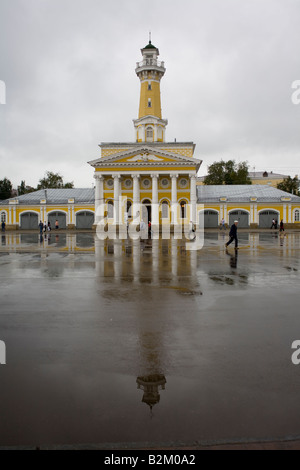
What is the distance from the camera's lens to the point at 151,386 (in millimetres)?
4129

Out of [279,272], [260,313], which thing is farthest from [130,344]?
[279,272]

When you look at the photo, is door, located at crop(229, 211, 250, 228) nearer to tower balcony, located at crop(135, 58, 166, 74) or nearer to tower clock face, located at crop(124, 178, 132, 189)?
tower clock face, located at crop(124, 178, 132, 189)

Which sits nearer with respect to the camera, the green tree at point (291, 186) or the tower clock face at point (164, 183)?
the tower clock face at point (164, 183)

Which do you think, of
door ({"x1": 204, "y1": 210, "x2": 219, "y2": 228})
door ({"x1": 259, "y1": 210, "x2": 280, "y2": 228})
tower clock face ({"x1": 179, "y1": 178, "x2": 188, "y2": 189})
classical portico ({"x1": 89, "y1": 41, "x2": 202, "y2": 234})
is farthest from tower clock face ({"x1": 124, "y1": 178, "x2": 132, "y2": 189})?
door ({"x1": 259, "y1": 210, "x2": 280, "y2": 228})

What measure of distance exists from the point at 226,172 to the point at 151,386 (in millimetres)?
74576

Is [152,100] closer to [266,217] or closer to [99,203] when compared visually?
[99,203]

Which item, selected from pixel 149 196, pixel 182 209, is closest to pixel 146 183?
pixel 149 196

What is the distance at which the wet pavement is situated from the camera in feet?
10.9

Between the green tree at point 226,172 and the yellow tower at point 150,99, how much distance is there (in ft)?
81.1

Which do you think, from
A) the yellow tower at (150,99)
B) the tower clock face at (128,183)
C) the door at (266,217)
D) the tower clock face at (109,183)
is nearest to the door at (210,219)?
the door at (266,217)

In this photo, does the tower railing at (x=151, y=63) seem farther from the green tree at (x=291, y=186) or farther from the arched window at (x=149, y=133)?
the green tree at (x=291, y=186)

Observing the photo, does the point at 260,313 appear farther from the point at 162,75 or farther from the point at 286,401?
the point at 162,75

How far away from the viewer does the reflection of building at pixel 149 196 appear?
49062 mm
